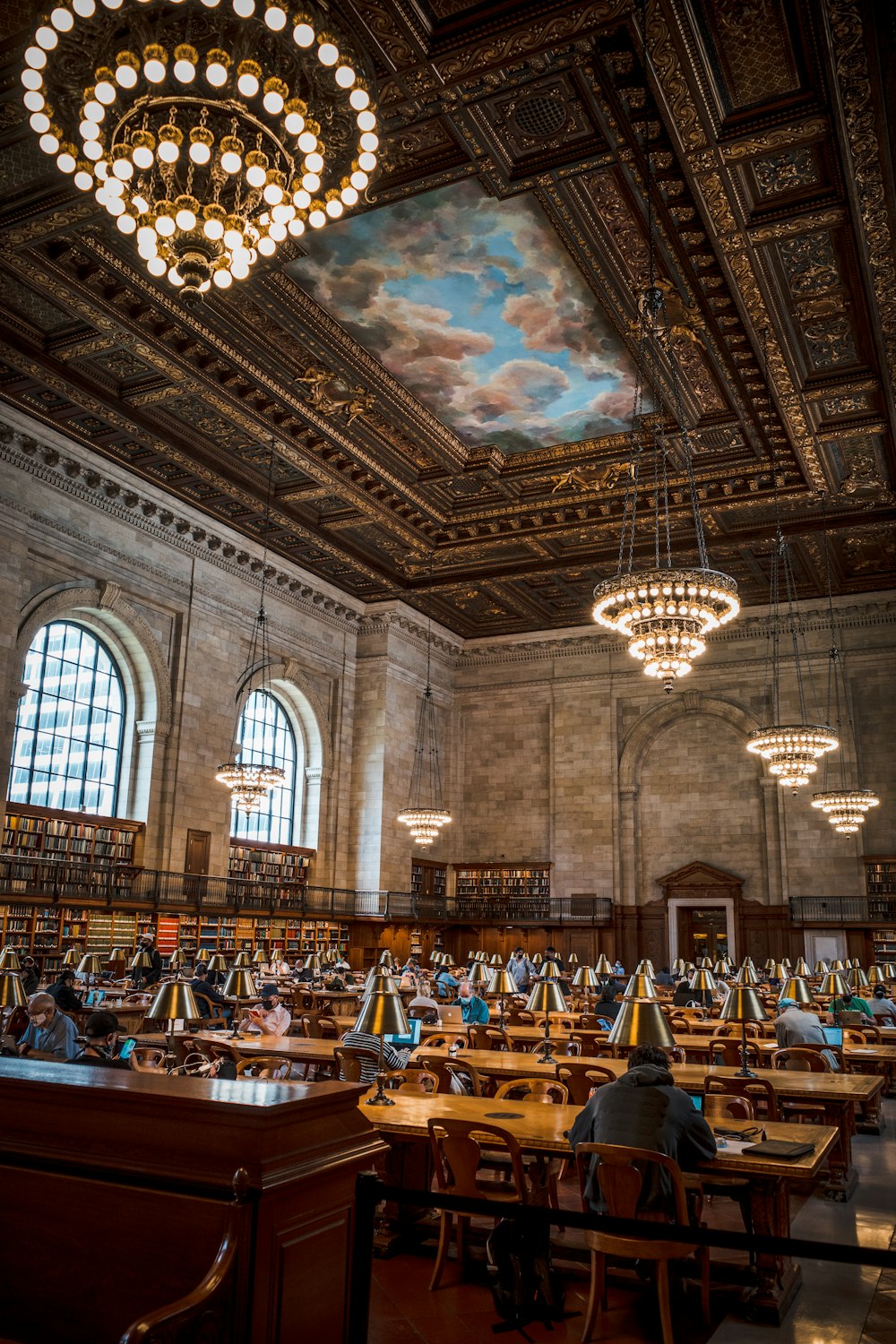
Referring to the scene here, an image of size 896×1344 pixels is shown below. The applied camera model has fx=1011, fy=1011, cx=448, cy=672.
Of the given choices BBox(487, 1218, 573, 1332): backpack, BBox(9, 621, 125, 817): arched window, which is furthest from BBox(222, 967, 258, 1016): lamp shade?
BBox(9, 621, 125, 817): arched window

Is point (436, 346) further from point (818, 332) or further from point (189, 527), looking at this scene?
point (189, 527)

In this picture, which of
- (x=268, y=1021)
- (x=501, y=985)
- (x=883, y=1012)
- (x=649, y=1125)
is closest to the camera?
(x=649, y=1125)

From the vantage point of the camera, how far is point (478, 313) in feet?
39.8

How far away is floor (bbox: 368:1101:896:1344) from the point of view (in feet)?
13.3

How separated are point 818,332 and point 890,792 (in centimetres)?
1148

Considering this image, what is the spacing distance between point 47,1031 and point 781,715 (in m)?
17.5

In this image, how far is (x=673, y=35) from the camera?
7.84m


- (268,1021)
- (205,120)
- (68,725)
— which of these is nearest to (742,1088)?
(268,1021)

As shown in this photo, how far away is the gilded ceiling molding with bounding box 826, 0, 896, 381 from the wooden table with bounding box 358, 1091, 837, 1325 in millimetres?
7662

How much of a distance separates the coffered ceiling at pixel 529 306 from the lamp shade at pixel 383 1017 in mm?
7191

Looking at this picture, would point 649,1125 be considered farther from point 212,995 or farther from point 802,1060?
point 212,995

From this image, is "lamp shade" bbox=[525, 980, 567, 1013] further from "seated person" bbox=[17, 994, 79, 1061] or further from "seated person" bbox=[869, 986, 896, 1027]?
"seated person" bbox=[869, 986, 896, 1027]

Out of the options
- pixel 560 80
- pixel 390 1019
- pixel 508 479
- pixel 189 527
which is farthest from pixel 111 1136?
pixel 189 527

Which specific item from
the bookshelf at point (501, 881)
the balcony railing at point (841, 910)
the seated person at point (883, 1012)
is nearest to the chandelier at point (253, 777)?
the bookshelf at point (501, 881)
